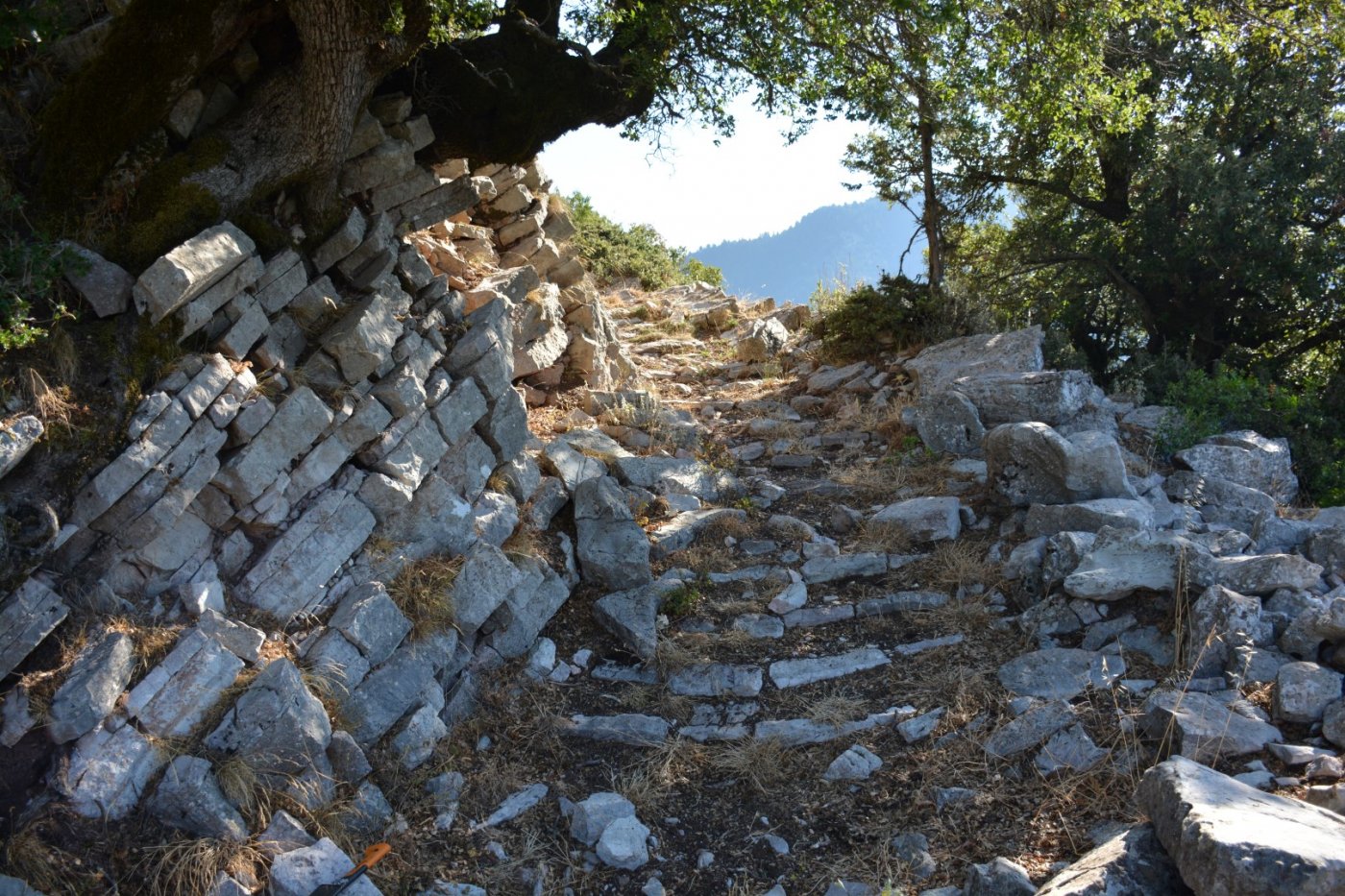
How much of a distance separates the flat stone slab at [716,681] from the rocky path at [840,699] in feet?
0.06

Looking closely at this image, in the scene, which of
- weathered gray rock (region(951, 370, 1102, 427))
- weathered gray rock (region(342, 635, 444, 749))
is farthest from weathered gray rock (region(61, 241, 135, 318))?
weathered gray rock (region(951, 370, 1102, 427))

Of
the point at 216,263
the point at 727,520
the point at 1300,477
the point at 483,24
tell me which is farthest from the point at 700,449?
the point at 1300,477

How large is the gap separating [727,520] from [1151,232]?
697 cm

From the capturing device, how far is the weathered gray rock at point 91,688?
17.2ft

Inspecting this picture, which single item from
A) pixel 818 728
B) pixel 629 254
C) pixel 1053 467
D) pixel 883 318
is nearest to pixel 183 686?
pixel 818 728

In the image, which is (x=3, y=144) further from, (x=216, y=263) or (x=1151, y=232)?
(x=1151, y=232)

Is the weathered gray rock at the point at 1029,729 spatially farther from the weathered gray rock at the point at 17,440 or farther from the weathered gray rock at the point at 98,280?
the weathered gray rock at the point at 98,280

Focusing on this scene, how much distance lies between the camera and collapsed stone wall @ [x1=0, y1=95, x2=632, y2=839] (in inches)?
217

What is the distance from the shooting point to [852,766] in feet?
20.2

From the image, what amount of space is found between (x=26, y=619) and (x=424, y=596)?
7.97 ft

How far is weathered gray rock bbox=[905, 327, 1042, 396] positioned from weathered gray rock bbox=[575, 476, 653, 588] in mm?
4731

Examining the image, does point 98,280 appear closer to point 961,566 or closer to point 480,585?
point 480,585

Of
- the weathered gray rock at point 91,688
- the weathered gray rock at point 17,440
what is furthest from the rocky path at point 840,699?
the weathered gray rock at point 17,440

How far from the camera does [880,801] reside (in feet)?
19.3
